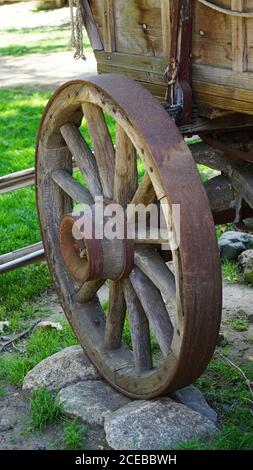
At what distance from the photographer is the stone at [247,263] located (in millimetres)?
5086

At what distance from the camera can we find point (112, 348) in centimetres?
387

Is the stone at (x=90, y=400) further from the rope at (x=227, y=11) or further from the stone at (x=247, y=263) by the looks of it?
the rope at (x=227, y=11)

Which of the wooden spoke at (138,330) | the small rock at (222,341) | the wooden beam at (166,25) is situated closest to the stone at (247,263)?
the small rock at (222,341)

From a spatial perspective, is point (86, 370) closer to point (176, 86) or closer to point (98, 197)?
point (98, 197)

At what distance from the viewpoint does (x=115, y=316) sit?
149 inches

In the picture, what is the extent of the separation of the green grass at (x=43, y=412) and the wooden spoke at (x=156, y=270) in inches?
32.1

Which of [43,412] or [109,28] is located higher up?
[109,28]

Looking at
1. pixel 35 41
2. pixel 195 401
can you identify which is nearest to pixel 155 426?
pixel 195 401

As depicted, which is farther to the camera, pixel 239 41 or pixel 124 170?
pixel 124 170

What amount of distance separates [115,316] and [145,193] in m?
0.72

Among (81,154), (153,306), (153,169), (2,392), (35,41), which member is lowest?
(35,41)

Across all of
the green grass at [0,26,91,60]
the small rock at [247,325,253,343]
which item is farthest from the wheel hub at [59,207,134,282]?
the green grass at [0,26,91,60]

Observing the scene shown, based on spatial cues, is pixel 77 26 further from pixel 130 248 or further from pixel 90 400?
pixel 90 400

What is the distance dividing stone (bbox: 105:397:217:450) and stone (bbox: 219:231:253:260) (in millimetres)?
2043
